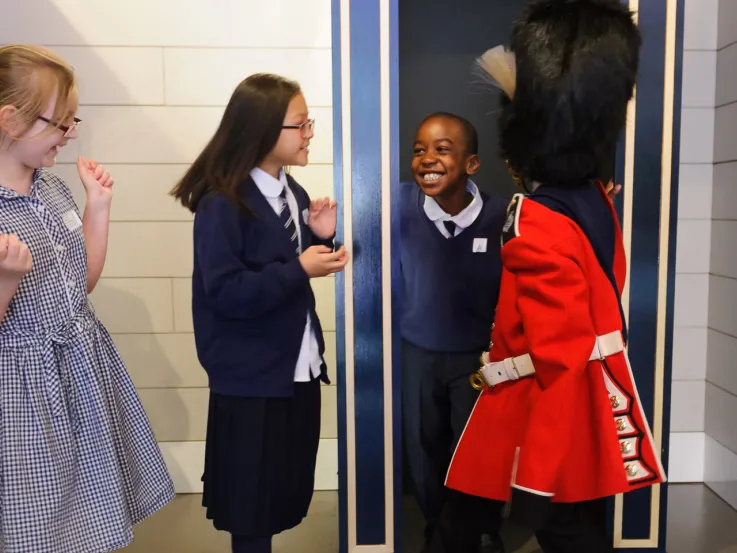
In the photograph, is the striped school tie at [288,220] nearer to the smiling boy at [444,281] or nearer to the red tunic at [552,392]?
the smiling boy at [444,281]

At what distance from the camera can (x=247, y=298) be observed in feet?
4.87

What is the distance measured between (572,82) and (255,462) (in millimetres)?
1032

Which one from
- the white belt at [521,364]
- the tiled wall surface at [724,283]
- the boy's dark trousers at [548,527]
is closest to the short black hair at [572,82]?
the white belt at [521,364]

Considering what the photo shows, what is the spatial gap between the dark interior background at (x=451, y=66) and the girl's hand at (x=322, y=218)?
9.7 inches

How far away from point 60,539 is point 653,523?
1484mm

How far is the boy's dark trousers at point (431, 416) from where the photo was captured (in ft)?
5.86

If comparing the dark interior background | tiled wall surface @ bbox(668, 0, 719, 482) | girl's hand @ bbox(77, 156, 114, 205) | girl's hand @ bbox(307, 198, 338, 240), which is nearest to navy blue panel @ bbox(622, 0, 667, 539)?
the dark interior background

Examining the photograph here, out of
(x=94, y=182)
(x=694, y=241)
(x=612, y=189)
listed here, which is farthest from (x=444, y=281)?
(x=694, y=241)

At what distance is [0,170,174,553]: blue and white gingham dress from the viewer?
1.26 meters

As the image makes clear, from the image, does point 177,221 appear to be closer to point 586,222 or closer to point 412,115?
point 412,115

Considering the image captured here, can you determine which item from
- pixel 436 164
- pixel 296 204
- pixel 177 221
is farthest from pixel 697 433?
pixel 177 221

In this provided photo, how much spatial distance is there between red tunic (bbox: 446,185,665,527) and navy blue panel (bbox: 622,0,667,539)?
0.38 m

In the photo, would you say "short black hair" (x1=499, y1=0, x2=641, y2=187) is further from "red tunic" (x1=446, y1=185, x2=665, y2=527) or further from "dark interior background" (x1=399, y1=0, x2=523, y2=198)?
"dark interior background" (x1=399, y1=0, x2=523, y2=198)

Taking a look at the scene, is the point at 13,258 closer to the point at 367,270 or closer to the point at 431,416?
the point at 367,270
